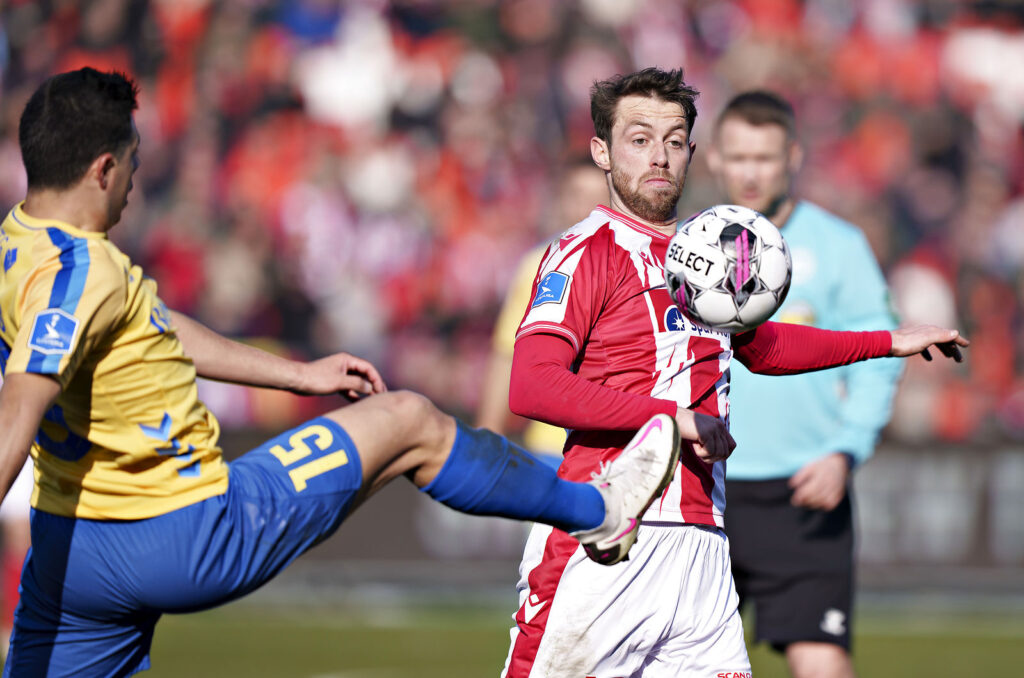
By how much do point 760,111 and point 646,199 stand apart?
6.46 ft

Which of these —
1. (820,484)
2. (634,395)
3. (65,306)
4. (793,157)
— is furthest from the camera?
(793,157)

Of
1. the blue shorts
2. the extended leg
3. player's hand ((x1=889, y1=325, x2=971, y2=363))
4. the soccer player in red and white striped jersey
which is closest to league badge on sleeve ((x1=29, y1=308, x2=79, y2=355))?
the blue shorts

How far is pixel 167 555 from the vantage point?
3729 mm

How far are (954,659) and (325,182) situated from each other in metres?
8.13

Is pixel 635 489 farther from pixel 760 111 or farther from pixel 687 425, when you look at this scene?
pixel 760 111

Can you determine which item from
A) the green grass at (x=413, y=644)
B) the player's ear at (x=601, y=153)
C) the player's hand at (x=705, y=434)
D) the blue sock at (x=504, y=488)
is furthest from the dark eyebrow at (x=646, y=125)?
the green grass at (x=413, y=644)

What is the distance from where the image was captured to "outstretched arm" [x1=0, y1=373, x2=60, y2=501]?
341 cm

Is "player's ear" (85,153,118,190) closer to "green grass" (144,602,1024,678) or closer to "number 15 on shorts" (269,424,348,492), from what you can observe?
"number 15 on shorts" (269,424,348,492)

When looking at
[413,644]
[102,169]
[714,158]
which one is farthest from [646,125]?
[413,644]

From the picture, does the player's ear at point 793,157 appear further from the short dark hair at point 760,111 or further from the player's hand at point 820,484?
the player's hand at point 820,484

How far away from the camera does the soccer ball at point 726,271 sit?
4.03 m

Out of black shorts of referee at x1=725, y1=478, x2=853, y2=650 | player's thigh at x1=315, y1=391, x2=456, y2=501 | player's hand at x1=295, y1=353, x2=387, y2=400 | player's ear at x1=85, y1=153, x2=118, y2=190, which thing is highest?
player's ear at x1=85, y1=153, x2=118, y2=190

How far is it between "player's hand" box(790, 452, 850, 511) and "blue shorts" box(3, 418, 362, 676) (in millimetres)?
2493

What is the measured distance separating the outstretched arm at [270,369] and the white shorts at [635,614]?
847mm
